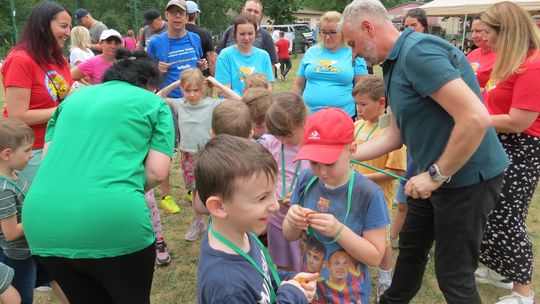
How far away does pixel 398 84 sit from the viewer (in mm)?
1986

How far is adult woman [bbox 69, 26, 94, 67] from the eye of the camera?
5.88 meters

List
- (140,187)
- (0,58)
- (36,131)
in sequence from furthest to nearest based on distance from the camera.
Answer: (0,58) → (36,131) → (140,187)

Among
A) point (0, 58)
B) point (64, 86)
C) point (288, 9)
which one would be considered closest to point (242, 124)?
point (64, 86)

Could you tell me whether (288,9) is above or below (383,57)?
below

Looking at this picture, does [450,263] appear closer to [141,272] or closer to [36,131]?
[141,272]

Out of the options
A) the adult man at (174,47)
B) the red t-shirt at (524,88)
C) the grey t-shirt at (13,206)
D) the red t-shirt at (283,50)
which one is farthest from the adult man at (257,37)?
the red t-shirt at (283,50)

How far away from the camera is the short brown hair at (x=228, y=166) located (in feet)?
4.49

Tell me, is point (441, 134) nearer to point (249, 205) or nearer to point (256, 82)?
point (249, 205)

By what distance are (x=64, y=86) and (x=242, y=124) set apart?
1.27m

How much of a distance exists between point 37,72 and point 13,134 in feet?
1.75

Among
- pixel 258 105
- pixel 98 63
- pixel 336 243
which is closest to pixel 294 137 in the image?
pixel 258 105

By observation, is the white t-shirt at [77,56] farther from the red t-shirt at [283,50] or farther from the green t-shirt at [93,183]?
the red t-shirt at [283,50]

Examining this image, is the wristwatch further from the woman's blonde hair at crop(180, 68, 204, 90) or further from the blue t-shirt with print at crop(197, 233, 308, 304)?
the woman's blonde hair at crop(180, 68, 204, 90)

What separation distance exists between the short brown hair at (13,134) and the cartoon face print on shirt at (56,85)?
1.51 feet
